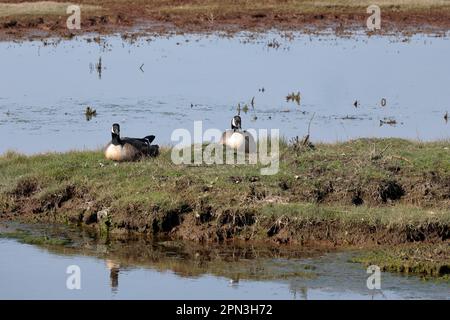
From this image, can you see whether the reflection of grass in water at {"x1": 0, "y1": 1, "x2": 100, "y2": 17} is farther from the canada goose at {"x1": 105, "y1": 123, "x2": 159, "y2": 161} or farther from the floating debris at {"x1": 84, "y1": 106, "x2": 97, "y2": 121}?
the canada goose at {"x1": 105, "y1": 123, "x2": 159, "y2": 161}

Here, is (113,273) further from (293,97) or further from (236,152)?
(293,97)

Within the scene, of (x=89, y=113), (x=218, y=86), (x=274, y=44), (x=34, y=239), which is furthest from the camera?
(x=274, y=44)

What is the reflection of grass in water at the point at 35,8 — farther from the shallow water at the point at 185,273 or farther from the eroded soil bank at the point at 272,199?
the shallow water at the point at 185,273

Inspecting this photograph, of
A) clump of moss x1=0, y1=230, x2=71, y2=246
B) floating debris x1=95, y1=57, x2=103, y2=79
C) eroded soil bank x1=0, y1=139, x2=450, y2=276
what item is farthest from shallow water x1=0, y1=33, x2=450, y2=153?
clump of moss x1=0, y1=230, x2=71, y2=246

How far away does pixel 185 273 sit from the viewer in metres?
11.1

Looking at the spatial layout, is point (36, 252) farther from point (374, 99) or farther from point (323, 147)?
point (374, 99)

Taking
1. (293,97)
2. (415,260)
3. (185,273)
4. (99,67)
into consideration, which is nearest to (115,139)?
(185,273)

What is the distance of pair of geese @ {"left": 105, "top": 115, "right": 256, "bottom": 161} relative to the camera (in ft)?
45.1

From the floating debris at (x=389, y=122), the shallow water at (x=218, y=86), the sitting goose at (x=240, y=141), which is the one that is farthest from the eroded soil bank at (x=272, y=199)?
the floating debris at (x=389, y=122)

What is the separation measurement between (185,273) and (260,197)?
1.59 metres

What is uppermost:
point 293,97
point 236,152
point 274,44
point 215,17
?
point 215,17

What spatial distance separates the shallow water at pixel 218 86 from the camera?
18422 mm

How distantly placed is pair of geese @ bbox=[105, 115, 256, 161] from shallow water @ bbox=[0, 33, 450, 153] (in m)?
2.65
